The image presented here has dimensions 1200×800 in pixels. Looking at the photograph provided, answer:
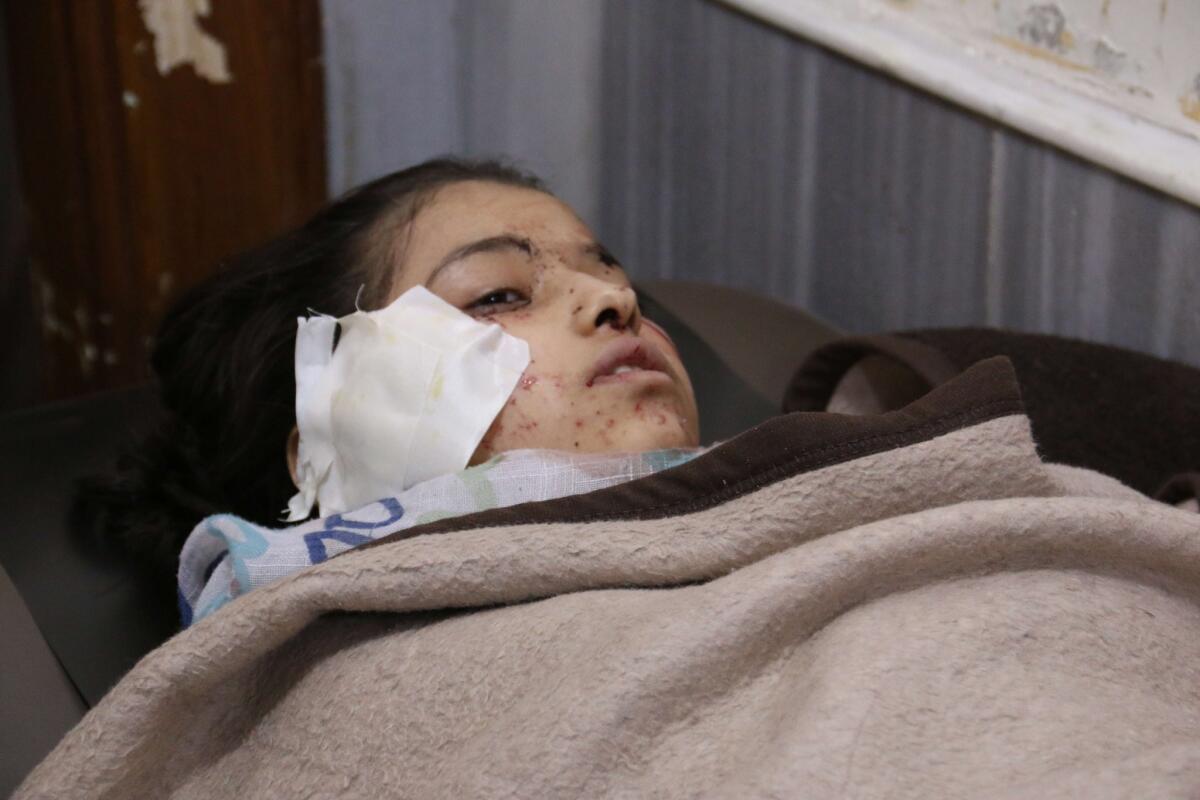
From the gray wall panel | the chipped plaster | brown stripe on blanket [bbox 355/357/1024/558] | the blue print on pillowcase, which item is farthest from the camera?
the gray wall panel

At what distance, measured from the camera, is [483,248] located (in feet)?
3.44

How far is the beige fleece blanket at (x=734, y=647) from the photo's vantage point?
2.00 ft

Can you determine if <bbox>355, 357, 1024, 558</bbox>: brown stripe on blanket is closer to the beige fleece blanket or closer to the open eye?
the beige fleece blanket

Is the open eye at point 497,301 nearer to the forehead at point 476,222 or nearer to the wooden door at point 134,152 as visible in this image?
the forehead at point 476,222

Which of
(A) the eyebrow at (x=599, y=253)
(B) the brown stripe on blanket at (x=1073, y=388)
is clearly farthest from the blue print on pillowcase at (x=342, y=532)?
(B) the brown stripe on blanket at (x=1073, y=388)

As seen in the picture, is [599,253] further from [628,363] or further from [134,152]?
[134,152]

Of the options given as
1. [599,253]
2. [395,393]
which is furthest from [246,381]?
[599,253]

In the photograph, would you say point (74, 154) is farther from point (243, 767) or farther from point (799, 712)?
point (799, 712)

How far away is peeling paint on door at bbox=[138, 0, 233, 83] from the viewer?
1601 millimetres

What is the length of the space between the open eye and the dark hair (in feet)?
0.34

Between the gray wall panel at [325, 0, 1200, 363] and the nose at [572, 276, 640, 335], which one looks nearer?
the nose at [572, 276, 640, 335]

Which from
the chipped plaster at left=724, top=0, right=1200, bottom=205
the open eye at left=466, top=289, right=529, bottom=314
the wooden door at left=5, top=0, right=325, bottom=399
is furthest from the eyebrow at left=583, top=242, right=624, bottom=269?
the wooden door at left=5, top=0, right=325, bottom=399

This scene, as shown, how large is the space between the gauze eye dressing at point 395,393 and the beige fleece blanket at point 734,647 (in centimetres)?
19

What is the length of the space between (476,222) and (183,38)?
798mm
